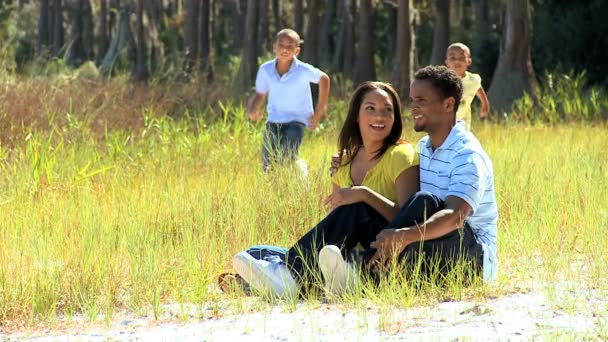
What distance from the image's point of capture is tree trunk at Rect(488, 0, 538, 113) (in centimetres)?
2047

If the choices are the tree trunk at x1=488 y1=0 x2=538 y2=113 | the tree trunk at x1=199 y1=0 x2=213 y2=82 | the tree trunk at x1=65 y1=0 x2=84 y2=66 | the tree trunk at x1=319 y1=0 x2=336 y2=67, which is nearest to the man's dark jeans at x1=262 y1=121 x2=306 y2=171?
the tree trunk at x1=488 y1=0 x2=538 y2=113

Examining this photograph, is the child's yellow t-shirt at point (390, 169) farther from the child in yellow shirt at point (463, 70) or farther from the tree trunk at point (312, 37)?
the tree trunk at point (312, 37)

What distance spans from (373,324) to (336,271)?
68cm

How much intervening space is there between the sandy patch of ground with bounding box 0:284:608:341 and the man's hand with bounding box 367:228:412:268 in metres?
0.29

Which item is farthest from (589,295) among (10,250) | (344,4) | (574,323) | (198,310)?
(344,4)

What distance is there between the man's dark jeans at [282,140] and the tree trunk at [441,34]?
1901cm

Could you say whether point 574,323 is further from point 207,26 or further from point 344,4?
point 207,26

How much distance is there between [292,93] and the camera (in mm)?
10211

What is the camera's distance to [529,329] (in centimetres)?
521

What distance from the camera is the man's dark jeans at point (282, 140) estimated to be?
9.94 m

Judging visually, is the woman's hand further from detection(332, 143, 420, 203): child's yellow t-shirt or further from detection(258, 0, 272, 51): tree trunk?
detection(258, 0, 272, 51): tree trunk

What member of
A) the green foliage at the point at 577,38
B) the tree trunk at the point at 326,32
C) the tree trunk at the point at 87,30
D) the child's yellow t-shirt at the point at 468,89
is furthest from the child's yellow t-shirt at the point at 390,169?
the tree trunk at the point at 87,30

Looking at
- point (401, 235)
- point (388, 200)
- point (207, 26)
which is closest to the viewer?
point (401, 235)

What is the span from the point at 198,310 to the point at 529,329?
1.56m
